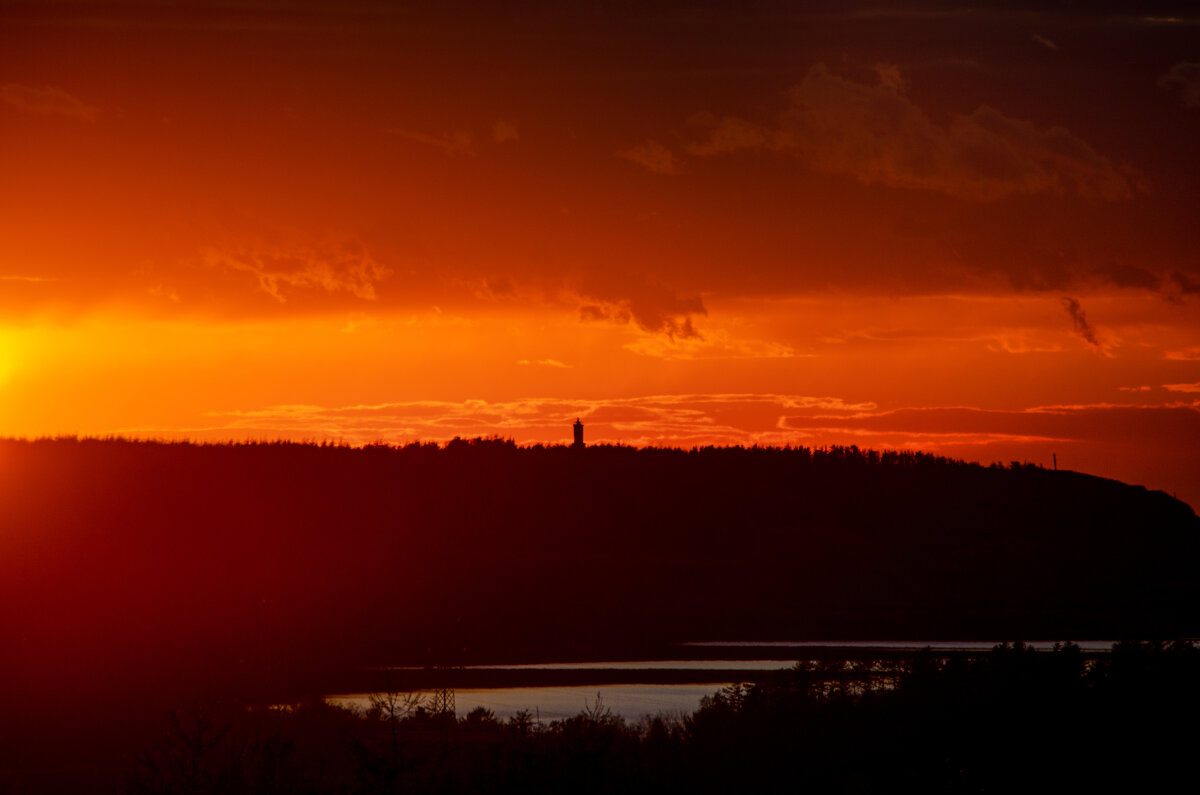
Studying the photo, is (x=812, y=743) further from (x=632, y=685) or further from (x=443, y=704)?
(x=632, y=685)

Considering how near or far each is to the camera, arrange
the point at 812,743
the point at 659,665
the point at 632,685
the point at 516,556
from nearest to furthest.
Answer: the point at 812,743, the point at 632,685, the point at 659,665, the point at 516,556

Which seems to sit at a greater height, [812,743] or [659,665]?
[659,665]

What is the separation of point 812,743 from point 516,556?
2889 inches

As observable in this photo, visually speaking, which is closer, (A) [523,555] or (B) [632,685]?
(B) [632,685]

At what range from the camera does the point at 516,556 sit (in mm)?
100625

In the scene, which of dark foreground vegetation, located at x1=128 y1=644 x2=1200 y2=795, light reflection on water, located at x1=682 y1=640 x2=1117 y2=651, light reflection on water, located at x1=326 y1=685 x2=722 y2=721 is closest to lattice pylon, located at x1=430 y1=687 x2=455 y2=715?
dark foreground vegetation, located at x1=128 y1=644 x2=1200 y2=795

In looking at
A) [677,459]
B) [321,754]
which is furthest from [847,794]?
[677,459]

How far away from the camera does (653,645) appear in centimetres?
7488

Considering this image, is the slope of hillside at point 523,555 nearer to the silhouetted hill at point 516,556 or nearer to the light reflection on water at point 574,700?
the silhouetted hill at point 516,556

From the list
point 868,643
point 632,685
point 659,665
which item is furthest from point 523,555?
point 632,685

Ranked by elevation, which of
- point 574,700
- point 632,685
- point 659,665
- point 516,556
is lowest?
point 574,700

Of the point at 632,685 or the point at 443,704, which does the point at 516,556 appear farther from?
the point at 443,704

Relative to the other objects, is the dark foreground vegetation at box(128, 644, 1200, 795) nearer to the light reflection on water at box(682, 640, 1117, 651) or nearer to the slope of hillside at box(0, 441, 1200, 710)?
the slope of hillside at box(0, 441, 1200, 710)

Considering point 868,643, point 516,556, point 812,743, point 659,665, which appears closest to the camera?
point 812,743
